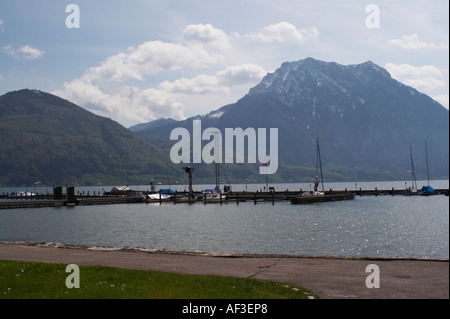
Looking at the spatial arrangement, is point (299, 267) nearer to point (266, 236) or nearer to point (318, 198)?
point (266, 236)

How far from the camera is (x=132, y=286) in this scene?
16.5 meters

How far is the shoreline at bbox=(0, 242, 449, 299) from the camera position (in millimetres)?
16211

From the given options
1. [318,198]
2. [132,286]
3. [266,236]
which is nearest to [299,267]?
[132,286]

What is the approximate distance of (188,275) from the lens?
19.1 m

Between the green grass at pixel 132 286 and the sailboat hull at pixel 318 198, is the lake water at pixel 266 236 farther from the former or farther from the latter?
the sailboat hull at pixel 318 198

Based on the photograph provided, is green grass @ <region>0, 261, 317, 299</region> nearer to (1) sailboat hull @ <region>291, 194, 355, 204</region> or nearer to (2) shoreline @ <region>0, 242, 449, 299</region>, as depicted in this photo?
(2) shoreline @ <region>0, 242, 449, 299</region>

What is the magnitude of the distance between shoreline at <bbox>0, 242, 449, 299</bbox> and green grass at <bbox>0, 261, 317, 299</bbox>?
62.9 inches

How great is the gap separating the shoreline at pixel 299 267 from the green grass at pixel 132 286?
160cm

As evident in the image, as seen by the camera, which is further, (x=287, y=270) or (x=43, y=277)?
(x=287, y=270)

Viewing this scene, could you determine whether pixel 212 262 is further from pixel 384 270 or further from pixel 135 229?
pixel 135 229

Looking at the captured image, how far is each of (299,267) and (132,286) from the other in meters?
8.44

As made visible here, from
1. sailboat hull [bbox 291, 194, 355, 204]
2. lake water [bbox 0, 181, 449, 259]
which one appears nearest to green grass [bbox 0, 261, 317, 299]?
lake water [bbox 0, 181, 449, 259]
